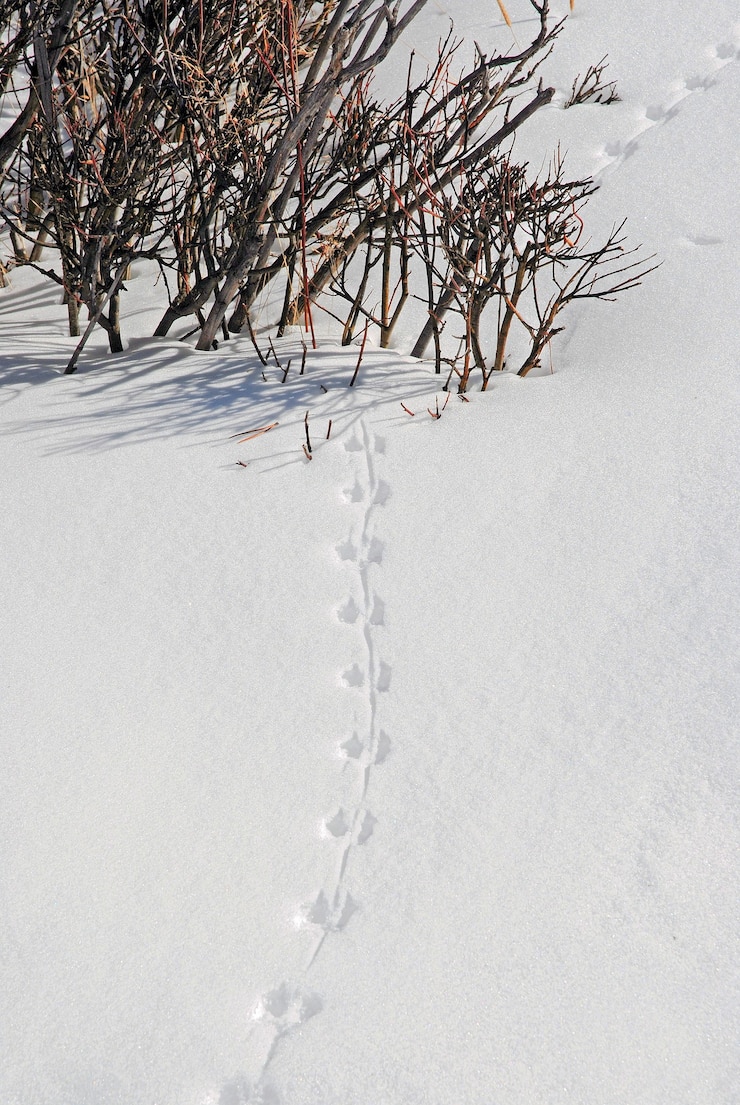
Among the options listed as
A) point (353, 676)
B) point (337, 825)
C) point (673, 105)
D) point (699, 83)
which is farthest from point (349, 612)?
point (699, 83)

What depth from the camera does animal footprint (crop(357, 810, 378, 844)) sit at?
177 cm

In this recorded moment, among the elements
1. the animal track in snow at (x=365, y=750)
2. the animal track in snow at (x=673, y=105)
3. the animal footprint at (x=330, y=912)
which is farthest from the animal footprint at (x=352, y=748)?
the animal track in snow at (x=673, y=105)

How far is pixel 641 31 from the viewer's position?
14.8ft

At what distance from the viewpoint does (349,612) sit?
219cm

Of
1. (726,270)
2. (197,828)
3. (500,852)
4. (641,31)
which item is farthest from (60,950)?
(641,31)

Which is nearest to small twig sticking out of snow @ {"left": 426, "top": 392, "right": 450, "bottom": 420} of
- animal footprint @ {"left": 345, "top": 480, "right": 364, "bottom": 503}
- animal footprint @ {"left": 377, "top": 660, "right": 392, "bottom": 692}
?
animal footprint @ {"left": 345, "top": 480, "right": 364, "bottom": 503}

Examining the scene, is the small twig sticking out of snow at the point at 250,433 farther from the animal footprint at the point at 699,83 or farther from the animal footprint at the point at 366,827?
the animal footprint at the point at 699,83

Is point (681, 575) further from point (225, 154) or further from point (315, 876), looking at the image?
point (225, 154)

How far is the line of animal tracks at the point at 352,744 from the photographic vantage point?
60.1 inches

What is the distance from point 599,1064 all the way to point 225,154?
2682 mm

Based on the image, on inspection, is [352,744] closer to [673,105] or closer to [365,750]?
[365,750]

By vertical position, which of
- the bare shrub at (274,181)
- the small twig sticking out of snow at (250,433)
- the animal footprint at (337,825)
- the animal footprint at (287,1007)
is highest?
the bare shrub at (274,181)

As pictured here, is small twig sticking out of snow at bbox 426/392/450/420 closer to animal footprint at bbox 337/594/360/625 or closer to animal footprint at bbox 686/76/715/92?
animal footprint at bbox 337/594/360/625

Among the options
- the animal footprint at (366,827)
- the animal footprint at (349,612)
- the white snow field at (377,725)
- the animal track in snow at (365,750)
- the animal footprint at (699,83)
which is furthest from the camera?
the animal footprint at (699,83)
